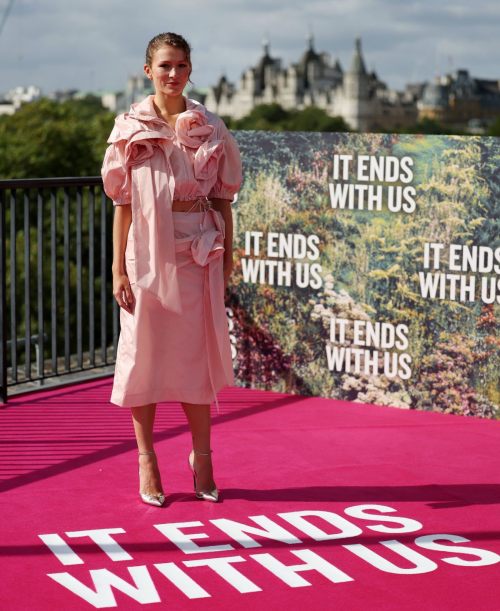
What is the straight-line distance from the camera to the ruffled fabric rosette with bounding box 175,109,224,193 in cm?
398

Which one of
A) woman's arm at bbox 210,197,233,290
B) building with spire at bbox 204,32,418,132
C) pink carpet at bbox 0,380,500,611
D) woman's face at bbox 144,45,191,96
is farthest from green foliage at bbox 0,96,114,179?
building with spire at bbox 204,32,418,132

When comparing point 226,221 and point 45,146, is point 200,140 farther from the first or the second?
point 45,146

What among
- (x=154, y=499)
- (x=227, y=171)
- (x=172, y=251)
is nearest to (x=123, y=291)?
(x=172, y=251)

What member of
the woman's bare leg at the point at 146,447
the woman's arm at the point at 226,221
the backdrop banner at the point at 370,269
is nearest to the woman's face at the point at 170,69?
the woman's arm at the point at 226,221

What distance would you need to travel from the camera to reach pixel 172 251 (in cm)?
398

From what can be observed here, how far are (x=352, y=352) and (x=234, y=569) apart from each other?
2689 mm

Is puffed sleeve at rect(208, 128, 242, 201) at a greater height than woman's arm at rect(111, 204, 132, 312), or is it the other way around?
puffed sleeve at rect(208, 128, 242, 201)

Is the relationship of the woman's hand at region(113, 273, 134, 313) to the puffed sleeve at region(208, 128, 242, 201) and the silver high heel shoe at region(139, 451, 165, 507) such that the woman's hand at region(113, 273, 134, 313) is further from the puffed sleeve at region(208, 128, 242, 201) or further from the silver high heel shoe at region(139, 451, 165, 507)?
the silver high heel shoe at region(139, 451, 165, 507)

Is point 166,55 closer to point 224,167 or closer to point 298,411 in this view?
point 224,167

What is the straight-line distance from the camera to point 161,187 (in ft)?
12.9

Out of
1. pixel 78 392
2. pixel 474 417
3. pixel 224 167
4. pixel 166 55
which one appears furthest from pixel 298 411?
pixel 166 55

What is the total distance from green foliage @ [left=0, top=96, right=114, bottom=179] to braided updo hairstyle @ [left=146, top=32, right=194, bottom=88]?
46.0 m

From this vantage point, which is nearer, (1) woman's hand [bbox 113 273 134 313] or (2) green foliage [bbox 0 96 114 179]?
(1) woman's hand [bbox 113 273 134 313]

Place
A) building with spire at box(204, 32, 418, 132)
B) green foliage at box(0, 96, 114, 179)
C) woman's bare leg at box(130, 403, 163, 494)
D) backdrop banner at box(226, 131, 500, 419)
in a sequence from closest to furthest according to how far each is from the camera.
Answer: woman's bare leg at box(130, 403, 163, 494)
backdrop banner at box(226, 131, 500, 419)
green foliage at box(0, 96, 114, 179)
building with spire at box(204, 32, 418, 132)
